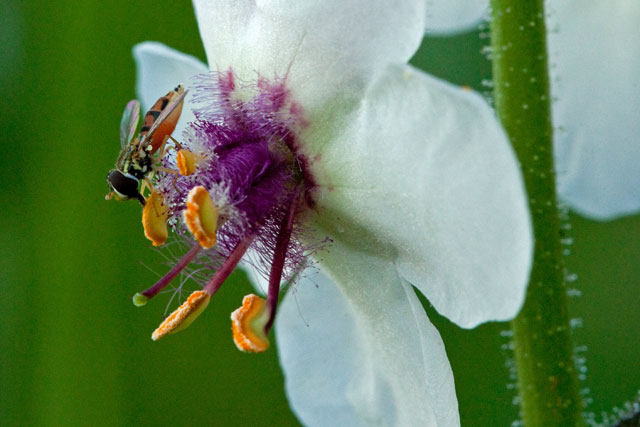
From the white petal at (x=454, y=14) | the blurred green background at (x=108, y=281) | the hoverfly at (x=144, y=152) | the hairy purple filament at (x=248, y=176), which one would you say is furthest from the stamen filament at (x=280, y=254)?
the blurred green background at (x=108, y=281)

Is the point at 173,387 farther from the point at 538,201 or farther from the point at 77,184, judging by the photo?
the point at 538,201

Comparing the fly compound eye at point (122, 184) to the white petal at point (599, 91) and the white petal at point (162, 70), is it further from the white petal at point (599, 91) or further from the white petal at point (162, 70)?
the white petal at point (599, 91)

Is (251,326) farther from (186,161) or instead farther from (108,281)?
(108,281)

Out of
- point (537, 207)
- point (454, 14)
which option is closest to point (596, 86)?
point (454, 14)

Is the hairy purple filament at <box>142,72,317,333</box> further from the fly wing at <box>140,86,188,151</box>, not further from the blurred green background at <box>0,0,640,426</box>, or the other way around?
the blurred green background at <box>0,0,640,426</box>

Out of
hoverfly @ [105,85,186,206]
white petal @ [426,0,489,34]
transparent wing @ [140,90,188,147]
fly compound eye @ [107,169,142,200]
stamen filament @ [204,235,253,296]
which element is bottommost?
stamen filament @ [204,235,253,296]

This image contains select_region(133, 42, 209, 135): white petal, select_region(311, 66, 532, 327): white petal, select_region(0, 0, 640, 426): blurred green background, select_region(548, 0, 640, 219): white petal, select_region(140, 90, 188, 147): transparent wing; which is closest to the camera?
select_region(311, 66, 532, 327): white petal

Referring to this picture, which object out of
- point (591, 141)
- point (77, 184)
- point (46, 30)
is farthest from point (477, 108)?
point (46, 30)

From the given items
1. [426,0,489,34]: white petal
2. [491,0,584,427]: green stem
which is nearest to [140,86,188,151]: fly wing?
[491,0,584,427]: green stem
